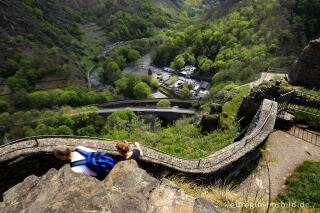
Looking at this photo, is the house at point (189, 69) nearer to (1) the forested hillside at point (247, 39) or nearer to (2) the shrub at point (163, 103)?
(1) the forested hillside at point (247, 39)

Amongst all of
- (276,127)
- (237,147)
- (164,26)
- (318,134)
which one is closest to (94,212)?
(237,147)

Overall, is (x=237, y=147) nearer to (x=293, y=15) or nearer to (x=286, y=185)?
(x=286, y=185)

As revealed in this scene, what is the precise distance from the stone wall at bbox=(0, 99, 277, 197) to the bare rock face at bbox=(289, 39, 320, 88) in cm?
923

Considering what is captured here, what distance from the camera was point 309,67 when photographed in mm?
Result: 10766

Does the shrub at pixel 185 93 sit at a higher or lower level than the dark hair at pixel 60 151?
lower

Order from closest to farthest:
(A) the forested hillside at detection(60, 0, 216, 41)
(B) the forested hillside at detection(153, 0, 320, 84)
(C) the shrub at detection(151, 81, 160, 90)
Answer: (B) the forested hillside at detection(153, 0, 320, 84) → (C) the shrub at detection(151, 81, 160, 90) → (A) the forested hillside at detection(60, 0, 216, 41)

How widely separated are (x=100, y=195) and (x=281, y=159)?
5.59 m

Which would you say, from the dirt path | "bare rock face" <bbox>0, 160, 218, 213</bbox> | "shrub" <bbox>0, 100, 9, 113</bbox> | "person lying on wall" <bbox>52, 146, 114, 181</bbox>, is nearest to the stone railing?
the dirt path

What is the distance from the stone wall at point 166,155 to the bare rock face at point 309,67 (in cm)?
923

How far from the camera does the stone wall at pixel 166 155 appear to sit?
4238 mm

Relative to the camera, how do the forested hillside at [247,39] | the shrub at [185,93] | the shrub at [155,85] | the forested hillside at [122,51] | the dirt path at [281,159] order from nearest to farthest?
the dirt path at [281,159], the forested hillside at [122,51], the forested hillside at [247,39], the shrub at [185,93], the shrub at [155,85]

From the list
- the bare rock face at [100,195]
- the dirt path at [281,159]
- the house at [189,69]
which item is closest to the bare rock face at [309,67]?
the dirt path at [281,159]

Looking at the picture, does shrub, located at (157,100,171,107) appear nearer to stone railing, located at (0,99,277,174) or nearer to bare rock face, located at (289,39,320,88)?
bare rock face, located at (289,39,320,88)

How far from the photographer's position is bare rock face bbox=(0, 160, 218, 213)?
186 centimetres
